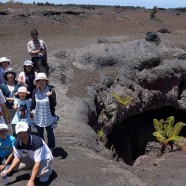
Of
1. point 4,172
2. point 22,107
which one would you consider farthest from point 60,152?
point 4,172

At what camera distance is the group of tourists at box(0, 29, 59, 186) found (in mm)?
8109

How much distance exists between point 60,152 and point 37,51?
191 inches

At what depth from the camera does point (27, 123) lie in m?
9.66

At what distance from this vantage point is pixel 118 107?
16953mm

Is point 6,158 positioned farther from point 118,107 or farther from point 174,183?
point 118,107

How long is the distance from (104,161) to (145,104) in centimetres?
906

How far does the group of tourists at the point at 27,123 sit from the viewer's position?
319 inches

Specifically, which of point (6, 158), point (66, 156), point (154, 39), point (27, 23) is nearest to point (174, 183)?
point (66, 156)

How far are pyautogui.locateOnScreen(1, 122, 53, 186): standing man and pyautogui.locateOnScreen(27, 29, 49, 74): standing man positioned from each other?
19.6ft

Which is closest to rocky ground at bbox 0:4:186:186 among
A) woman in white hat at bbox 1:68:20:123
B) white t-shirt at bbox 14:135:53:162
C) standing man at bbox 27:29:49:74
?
white t-shirt at bbox 14:135:53:162

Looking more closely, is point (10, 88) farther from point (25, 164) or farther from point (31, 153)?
point (31, 153)

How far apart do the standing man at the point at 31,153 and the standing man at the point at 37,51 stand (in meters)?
5.96

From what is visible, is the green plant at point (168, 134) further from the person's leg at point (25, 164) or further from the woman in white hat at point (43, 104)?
the person's leg at point (25, 164)

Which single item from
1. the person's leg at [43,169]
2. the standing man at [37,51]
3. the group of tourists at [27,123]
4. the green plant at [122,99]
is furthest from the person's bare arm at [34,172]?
the green plant at [122,99]
